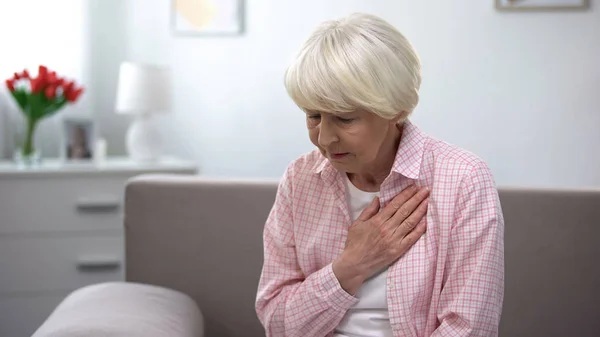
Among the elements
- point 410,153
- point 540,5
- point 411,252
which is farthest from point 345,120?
point 540,5

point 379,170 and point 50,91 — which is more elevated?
point 379,170

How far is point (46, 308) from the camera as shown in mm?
3180

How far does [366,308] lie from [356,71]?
1.48 feet

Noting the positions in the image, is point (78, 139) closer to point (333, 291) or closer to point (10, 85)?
point (10, 85)

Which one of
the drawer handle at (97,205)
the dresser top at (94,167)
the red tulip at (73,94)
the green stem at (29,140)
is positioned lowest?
the drawer handle at (97,205)

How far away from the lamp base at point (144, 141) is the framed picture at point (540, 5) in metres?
1.64

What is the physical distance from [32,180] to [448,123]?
1.83 metres

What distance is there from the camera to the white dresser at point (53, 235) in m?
3.14

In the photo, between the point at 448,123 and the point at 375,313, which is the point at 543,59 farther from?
the point at 375,313

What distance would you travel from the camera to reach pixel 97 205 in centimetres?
323

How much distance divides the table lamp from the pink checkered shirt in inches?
74.9

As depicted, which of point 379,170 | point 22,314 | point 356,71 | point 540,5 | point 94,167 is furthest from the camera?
point 540,5

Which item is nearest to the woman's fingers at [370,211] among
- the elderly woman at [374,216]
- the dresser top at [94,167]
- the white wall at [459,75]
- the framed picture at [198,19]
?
the elderly woman at [374,216]

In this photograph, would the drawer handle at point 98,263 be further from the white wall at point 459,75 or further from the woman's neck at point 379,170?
the woman's neck at point 379,170
